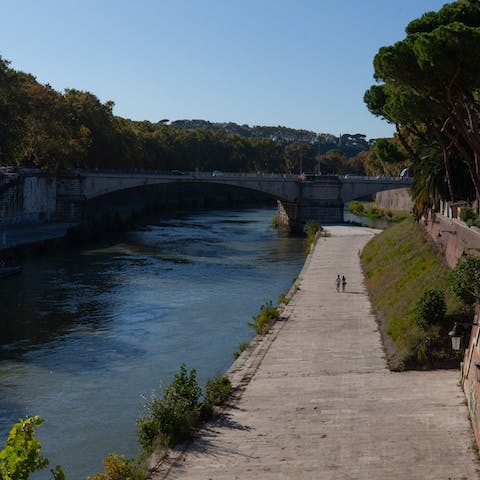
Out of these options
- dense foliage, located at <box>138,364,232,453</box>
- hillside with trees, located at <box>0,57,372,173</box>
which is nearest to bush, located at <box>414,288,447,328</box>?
dense foliage, located at <box>138,364,232,453</box>

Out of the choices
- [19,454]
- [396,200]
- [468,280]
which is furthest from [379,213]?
[19,454]

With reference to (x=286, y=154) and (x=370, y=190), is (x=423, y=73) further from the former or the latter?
(x=286, y=154)

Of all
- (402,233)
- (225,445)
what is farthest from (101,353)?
(402,233)

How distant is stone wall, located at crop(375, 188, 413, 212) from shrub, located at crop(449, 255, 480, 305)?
80783 millimetres

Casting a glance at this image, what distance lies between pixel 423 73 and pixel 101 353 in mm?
16757

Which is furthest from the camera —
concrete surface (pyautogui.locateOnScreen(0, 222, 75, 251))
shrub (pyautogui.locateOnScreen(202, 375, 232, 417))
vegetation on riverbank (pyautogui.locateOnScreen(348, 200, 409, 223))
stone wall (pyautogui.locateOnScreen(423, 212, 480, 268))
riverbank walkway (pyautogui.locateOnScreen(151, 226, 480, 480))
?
vegetation on riverbank (pyautogui.locateOnScreen(348, 200, 409, 223))

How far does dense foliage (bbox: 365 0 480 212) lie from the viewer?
26156mm

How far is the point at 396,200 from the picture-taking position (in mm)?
119875

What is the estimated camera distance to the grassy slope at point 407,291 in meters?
26.3

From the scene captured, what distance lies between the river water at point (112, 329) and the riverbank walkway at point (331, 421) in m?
3.22

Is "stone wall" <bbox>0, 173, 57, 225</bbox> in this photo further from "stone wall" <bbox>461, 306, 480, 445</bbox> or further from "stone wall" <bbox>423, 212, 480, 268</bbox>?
"stone wall" <bbox>461, 306, 480, 445</bbox>

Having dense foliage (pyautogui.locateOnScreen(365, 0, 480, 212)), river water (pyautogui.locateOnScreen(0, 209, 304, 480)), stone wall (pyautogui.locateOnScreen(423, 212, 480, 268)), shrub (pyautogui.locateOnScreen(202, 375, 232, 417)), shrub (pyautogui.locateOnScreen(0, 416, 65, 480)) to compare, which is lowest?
river water (pyautogui.locateOnScreen(0, 209, 304, 480))

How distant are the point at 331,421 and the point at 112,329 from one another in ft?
62.0

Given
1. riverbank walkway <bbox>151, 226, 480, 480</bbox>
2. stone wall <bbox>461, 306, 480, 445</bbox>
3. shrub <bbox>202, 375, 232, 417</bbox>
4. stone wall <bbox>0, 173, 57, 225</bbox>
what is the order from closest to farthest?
1. riverbank walkway <bbox>151, 226, 480, 480</bbox>
2. stone wall <bbox>461, 306, 480, 445</bbox>
3. shrub <bbox>202, 375, 232, 417</bbox>
4. stone wall <bbox>0, 173, 57, 225</bbox>
